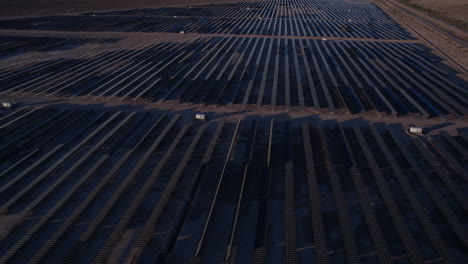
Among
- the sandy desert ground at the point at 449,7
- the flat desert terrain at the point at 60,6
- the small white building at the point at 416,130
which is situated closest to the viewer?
the small white building at the point at 416,130

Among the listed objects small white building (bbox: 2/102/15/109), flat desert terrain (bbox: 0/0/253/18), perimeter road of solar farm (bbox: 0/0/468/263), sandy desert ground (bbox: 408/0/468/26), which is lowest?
perimeter road of solar farm (bbox: 0/0/468/263)

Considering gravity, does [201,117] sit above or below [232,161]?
above

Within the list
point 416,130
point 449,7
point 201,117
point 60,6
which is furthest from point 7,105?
point 449,7

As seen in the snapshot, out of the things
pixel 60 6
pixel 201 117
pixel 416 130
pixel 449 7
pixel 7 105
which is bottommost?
pixel 416 130

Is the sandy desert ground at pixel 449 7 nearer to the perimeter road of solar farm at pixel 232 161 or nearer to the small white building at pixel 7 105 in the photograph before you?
the perimeter road of solar farm at pixel 232 161

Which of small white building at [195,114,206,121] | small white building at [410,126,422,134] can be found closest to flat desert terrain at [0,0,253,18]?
small white building at [195,114,206,121]

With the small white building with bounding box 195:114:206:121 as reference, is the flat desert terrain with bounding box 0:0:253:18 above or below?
above

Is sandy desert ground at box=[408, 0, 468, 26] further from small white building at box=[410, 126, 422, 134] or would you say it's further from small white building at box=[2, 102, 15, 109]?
small white building at box=[2, 102, 15, 109]

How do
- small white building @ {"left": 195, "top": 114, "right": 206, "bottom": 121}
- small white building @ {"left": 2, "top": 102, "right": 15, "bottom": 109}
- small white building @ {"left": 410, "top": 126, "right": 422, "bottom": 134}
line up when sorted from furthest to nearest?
1. small white building @ {"left": 2, "top": 102, "right": 15, "bottom": 109}
2. small white building @ {"left": 195, "top": 114, "right": 206, "bottom": 121}
3. small white building @ {"left": 410, "top": 126, "right": 422, "bottom": 134}

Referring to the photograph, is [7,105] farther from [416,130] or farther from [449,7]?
[449,7]

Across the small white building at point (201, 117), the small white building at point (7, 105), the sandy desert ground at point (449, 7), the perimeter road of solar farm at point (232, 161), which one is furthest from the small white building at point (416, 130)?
the sandy desert ground at point (449, 7)
